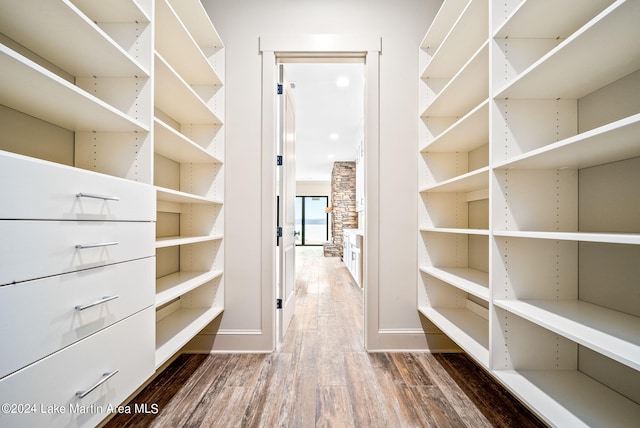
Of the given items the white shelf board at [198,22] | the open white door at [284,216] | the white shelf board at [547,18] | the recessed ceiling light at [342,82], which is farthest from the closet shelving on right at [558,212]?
the recessed ceiling light at [342,82]

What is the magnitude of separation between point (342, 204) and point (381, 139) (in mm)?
5741

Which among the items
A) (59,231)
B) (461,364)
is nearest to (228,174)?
(59,231)

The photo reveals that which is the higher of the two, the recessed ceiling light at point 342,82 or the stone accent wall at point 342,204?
the recessed ceiling light at point 342,82

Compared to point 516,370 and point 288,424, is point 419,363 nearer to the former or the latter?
point 516,370

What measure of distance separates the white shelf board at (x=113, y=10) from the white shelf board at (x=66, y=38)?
0.22 metres

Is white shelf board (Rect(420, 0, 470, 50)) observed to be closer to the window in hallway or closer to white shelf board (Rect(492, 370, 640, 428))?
white shelf board (Rect(492, 370, 640, 428))

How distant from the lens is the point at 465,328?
5.67ft

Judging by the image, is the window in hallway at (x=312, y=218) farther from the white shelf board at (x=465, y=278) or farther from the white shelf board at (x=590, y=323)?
the white shelf board at (x=590, y=323)

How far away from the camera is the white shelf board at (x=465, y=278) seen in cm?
145

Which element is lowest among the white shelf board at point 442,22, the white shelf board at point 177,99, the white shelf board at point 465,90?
the white shelf board at point 177,99

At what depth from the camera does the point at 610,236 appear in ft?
2.55

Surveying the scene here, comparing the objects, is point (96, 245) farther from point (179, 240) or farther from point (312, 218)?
point (312, 218)

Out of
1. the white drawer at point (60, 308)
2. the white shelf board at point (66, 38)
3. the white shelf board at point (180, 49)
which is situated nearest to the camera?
the white drawer at point (60, 308)

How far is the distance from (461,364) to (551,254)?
3.53ft
